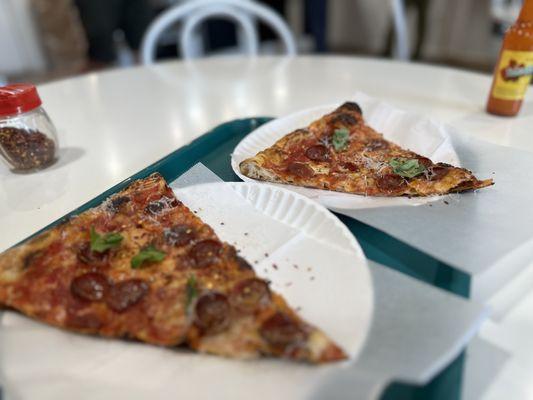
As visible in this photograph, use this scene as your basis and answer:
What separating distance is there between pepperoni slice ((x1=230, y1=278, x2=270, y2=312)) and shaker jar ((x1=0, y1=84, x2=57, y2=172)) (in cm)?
107

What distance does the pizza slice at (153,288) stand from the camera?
2.84ft

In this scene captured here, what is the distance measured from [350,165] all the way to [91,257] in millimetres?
949

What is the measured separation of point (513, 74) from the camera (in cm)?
167

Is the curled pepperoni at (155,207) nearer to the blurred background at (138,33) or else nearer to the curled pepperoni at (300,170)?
the curled pepperoni at (300,170)

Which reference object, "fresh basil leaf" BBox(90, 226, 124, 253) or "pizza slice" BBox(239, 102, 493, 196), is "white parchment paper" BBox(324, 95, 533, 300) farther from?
"fresh basil leaf" BBox(90, 226, 124, 253)

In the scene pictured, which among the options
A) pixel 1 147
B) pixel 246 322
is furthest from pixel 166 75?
pixel 246 322

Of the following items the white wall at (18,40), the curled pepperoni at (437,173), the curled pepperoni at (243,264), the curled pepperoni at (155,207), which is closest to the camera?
the curled pepperoni at (243,264)

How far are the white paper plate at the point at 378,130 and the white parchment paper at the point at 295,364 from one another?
373 mm

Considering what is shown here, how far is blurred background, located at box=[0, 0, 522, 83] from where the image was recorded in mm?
5180

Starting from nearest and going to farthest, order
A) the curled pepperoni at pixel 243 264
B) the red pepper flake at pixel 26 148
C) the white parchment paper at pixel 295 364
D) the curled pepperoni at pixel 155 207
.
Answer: the white parchment paper at pixel 295 364
the curled pepperoni at pixel 243 264
the curled pepperoni at pixel 155 207
the red pepper flake at pixel 26 148

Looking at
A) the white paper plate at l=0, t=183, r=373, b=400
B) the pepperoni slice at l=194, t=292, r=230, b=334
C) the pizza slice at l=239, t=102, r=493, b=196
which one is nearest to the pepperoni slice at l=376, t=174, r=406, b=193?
the pizza slice at l=239, t=102, r=493, b=196

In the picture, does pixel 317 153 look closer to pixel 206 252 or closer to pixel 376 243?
pixel 376 243

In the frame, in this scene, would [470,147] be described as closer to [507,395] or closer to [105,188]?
[507,395]

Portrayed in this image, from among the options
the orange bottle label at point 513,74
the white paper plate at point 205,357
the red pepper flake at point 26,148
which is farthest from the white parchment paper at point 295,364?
the orange bottle label at point 513,74
